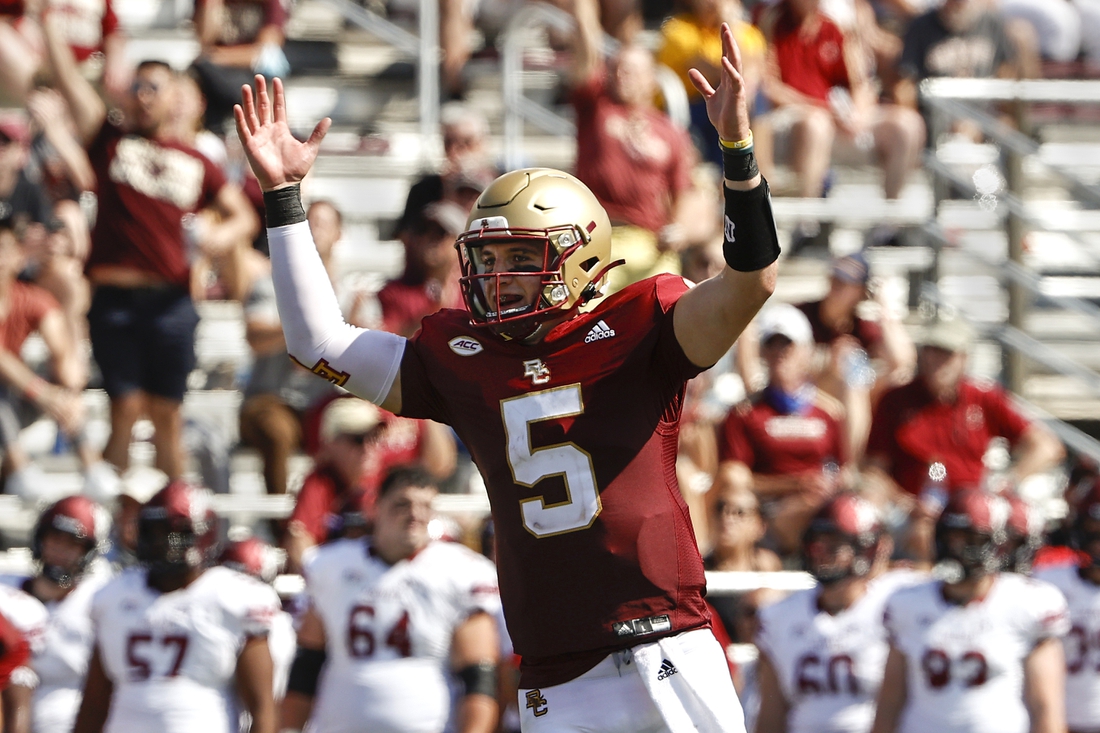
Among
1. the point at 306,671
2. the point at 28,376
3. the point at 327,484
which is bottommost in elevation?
the point at 306,671

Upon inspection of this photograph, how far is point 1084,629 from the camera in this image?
7.23m

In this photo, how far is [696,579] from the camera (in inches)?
151

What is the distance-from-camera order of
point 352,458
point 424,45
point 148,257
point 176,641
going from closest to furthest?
point 176,641
point 352,458
point 148,257
point 424,45

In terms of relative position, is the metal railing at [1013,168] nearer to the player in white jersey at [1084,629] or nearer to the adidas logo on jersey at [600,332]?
the player in white jersey at [1084,629]

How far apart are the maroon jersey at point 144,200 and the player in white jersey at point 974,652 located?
374 centimetres

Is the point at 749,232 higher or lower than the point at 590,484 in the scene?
higher

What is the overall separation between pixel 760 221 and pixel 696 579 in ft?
2.80

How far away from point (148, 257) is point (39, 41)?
1.84 m

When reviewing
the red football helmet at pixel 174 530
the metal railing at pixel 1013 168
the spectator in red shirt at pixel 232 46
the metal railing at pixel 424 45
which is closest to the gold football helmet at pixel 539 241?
the red football helmet at pixel 174 530

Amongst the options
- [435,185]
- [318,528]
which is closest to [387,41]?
[435,185]

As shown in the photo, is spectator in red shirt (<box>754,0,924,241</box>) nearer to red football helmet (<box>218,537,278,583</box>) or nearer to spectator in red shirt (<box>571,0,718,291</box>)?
spectator in red shirt (<box>571,0,718,291</box>)

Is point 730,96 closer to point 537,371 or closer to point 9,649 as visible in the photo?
point 537,371

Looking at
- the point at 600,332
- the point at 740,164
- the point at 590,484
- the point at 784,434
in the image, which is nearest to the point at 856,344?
the point at 784,434

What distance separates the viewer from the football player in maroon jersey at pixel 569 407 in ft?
12.2
